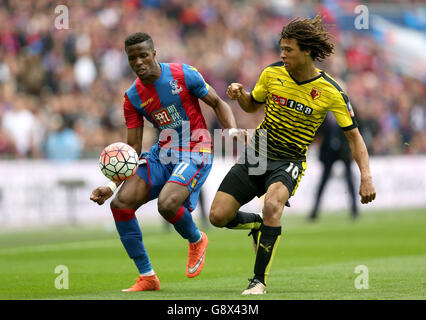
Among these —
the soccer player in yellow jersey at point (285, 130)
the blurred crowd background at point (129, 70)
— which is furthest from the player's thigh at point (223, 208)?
the blurred crowd background at point (129, 70)

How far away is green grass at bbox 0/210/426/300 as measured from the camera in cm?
758

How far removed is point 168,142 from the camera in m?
8.36

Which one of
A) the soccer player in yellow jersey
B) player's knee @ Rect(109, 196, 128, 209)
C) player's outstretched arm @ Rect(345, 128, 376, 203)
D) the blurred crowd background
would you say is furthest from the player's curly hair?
the blurred crowd background

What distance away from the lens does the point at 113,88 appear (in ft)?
63.9

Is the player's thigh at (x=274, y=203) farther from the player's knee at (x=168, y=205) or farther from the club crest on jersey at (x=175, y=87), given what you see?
the club crest on jersey at (x=175, y=87)

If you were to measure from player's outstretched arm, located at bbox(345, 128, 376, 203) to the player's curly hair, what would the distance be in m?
0.83

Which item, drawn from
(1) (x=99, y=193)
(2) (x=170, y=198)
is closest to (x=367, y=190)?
(2) (x=170, y=198)

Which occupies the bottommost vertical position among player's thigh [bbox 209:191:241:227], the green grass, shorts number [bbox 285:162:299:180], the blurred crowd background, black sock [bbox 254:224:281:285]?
the green grass

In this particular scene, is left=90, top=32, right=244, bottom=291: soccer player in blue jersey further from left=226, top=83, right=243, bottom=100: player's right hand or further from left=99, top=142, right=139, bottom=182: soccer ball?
left=226, top=83, right=243, bottom=100: player's right hand

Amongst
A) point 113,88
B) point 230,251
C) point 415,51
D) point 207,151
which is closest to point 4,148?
point 113,88

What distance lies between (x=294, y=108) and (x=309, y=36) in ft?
2.25

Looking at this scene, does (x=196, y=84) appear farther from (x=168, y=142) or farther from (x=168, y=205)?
(x=168, y=205)

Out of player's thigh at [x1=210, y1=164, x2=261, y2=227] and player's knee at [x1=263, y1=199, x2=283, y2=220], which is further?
player's thigh at [x1=210, y1=164, x2=261, y2=227]
